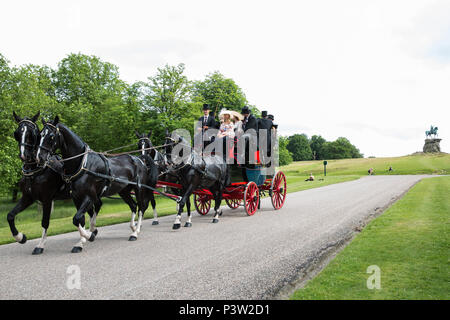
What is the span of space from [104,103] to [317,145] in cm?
10995

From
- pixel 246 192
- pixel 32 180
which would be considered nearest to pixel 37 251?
pixel 32 180

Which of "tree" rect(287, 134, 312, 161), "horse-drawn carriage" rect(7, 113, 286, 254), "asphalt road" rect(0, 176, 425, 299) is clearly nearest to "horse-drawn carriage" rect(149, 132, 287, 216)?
"horse-drawn carriage" rect(7, 113, 286, 254)

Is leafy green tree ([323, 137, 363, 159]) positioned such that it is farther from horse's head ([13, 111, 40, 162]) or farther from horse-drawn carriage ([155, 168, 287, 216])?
horse's head ([13, 111, 40, 162])

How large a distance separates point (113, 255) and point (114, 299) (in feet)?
7.51

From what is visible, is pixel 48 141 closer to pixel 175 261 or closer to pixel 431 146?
pixel 175 261

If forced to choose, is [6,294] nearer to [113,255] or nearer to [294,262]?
[113,255]

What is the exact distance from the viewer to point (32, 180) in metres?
6.56

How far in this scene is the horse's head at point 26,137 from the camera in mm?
6059

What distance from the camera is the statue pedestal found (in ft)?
282

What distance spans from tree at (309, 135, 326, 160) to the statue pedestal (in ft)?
133

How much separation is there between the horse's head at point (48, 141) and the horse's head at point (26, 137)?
0.14m

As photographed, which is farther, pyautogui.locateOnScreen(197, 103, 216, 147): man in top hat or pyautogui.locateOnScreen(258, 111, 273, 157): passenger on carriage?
pyautogui.locateOnScreen(258, 111, 273, 157): passenger on carriage

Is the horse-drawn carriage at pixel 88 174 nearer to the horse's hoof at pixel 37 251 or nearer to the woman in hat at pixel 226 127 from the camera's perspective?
the horse's hoof at pixel 37 251

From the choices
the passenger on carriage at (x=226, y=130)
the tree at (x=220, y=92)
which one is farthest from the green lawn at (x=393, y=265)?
the tree at (x=220, y=92)
